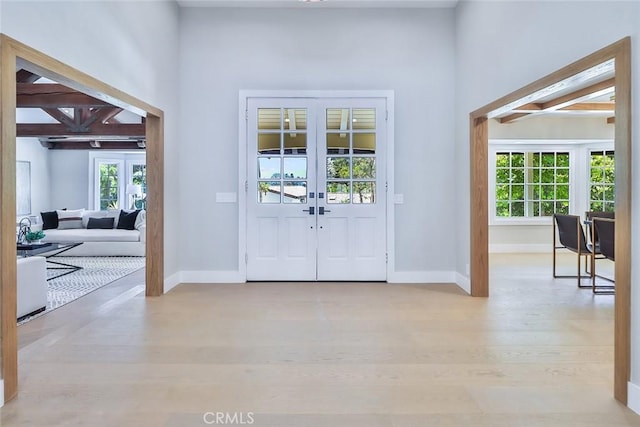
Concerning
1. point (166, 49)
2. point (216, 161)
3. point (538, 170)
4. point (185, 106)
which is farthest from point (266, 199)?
point (538, 170)

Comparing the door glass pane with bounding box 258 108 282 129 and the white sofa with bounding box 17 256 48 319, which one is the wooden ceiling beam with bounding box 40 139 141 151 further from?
the white sofa with bounding box 17 256 48 319

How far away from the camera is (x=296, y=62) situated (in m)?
5.11

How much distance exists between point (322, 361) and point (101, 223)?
7.08 m

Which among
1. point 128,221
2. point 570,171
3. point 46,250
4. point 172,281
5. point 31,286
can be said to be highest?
point 570,171

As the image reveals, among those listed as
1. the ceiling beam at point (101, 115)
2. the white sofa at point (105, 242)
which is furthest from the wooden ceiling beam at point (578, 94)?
the ceiling beam at point (101, 115)

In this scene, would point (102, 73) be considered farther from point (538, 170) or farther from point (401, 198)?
point (538, 170)

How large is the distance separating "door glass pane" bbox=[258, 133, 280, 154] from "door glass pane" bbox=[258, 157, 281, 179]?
9 centimetres

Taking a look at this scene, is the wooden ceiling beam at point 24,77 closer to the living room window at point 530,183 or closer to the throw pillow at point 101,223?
the throw pillow at point 101,223

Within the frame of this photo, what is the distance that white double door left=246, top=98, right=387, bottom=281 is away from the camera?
16.9 feet

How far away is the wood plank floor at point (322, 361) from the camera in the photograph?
6.89 ft

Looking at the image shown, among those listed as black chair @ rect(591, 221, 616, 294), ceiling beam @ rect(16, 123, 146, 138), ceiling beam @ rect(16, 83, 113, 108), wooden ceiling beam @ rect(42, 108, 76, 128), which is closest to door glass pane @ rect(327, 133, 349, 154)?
black chair @ rect(591, 221, 616, 294)

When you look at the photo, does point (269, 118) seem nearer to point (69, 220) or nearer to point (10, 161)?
point (10, 161)

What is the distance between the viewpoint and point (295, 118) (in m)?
5.16

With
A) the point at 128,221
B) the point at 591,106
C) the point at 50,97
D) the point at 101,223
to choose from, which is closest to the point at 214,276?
the point at 50,97
